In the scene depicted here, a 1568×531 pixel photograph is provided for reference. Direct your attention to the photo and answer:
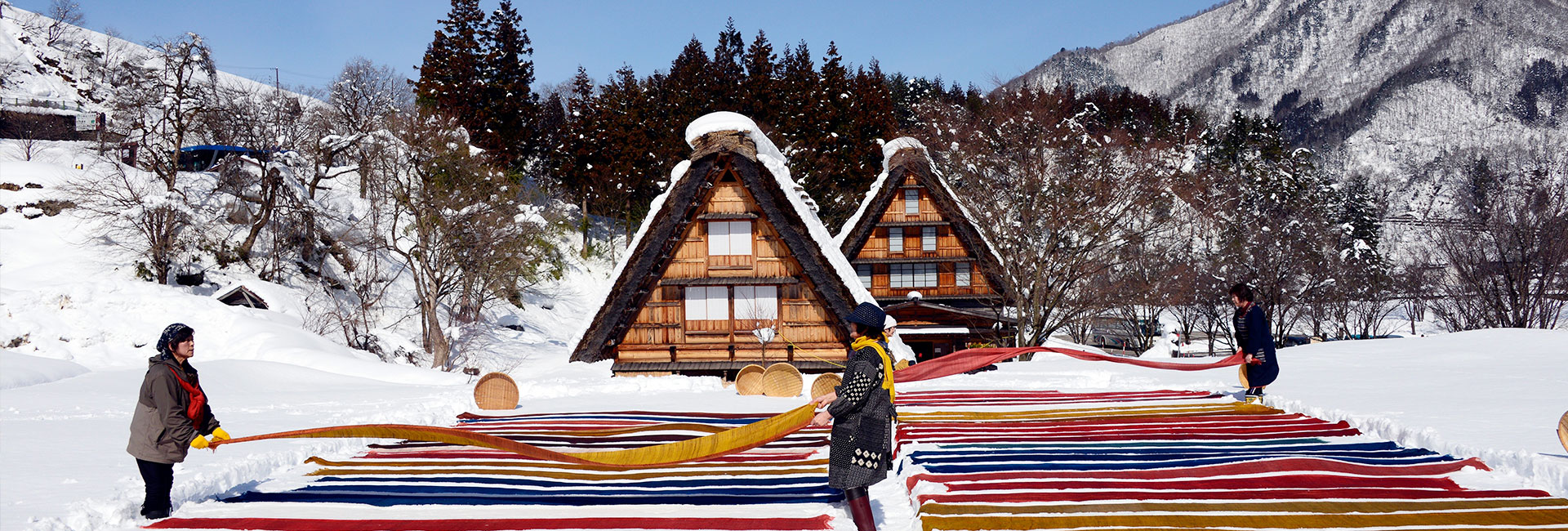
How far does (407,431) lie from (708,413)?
22.1 ft

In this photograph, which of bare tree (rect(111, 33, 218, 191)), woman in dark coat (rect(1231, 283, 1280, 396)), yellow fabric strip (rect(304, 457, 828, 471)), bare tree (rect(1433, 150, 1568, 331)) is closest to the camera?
yellow fabric strip (rect(304, 457, 828, 471))

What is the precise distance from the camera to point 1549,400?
13117 millimetres

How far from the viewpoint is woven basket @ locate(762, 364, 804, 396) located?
1650cm

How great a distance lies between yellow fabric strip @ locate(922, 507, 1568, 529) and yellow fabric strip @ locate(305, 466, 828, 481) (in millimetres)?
2526

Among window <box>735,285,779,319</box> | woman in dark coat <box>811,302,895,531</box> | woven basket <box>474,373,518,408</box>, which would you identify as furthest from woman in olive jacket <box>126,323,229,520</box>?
window <box>735,285,779,319</box>

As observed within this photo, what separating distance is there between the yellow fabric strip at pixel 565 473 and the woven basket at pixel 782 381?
24.1 feet

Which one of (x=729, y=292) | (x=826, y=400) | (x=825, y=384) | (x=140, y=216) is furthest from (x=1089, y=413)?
(x=140, y=216)

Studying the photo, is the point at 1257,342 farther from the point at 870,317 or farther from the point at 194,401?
the point at 194,401

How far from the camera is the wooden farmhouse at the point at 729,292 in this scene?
814 inches

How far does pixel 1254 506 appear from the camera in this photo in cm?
691

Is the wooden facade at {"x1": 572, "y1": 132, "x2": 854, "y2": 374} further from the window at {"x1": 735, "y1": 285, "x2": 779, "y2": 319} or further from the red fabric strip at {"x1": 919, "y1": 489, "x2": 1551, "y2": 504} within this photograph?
the red fabric strip at {"x1": 919, "y1": 489, "x2": 1551, "y2": 504}

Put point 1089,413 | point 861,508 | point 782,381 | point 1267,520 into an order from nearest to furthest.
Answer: point 861,508, point 1267,520, point 1089,413, point 782,381

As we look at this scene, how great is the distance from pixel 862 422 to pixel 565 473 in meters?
3.96

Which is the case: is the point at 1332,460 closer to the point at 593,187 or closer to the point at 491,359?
the point at 491,359
